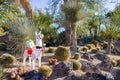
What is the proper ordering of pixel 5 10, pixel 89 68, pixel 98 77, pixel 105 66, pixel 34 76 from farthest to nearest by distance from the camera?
pixel 5 10
pixel 105 66
pixel 89 68
pixel 98 77
pixel 34 76

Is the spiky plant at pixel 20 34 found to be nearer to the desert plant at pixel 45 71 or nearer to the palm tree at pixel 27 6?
the palm tree at pixel 27 6

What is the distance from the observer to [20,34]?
17.5 meters

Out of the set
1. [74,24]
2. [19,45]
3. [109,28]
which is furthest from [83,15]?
[19,45]

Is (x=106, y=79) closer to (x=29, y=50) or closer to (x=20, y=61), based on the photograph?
(x=29, y=50)

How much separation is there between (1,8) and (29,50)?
64.5ft

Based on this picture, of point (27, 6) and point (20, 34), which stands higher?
point (27, 6)

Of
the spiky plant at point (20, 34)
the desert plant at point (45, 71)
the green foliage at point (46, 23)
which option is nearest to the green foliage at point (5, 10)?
the green foliage at point (46, 23)

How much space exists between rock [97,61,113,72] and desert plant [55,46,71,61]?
217 cm

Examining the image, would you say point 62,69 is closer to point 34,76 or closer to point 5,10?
point 34,76

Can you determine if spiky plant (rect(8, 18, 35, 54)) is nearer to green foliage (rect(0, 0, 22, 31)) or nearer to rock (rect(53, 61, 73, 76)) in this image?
rock (rect(53, 61, 73, 76))

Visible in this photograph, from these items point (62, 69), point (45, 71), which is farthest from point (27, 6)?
point (45, 71)

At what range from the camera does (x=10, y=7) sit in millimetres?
33031

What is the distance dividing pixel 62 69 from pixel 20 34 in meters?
4.08

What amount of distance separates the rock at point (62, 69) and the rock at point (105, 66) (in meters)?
3.03
